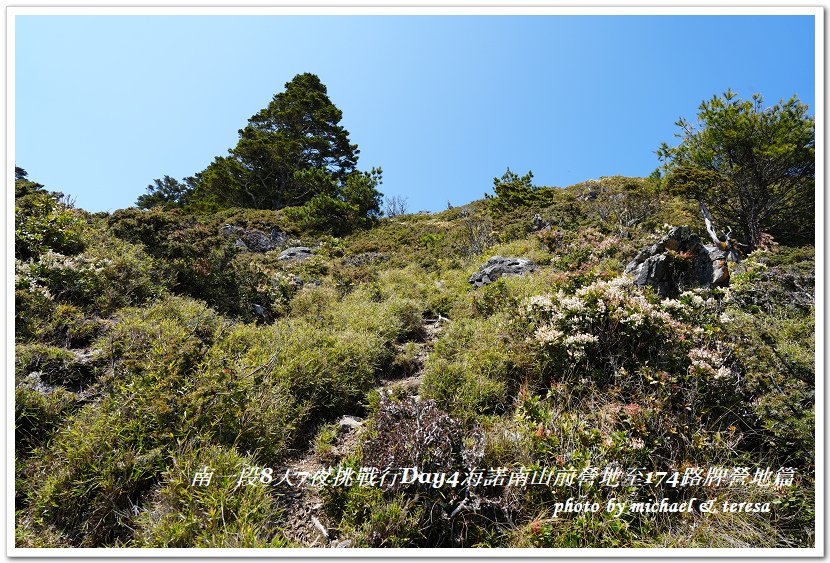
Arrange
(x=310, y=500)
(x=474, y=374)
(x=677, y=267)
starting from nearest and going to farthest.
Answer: (x=310, y=500), (x=474, y=374), (x=677, y=267)

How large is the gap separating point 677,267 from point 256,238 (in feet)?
66.8

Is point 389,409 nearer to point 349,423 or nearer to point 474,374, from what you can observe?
point 349,423

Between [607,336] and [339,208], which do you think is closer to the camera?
[607,336]

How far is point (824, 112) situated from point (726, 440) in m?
3.71

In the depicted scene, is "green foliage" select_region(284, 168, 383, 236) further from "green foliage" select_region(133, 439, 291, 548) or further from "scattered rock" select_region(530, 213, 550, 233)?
"green foliage" select_region(133, 439, 291, 548)

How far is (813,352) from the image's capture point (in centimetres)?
370

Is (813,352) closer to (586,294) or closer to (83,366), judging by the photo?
(586,294)

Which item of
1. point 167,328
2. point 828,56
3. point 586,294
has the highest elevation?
point 828,56

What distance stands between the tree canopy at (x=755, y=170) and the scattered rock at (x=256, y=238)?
70.2 feet

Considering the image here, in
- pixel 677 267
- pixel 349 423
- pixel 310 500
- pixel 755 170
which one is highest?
pixel 755 170

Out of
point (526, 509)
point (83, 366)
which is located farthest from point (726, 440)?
point (83, 366)

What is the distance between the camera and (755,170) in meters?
14.5

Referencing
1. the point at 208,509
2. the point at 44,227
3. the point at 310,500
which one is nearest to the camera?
the point at 208,509

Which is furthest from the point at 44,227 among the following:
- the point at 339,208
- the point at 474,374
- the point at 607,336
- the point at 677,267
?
the point at 339,208
